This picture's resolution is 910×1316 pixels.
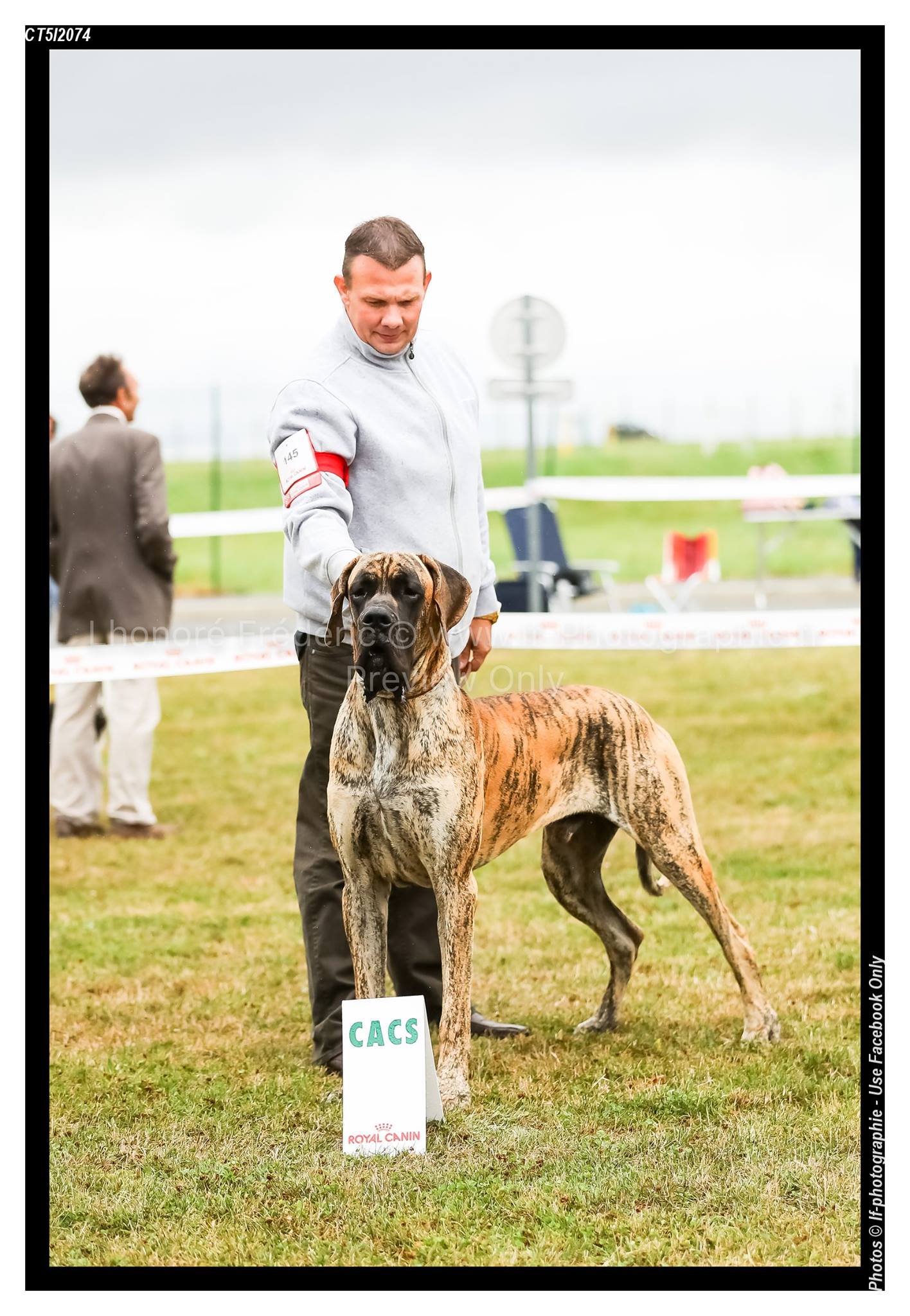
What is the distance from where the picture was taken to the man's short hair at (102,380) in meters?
7.61

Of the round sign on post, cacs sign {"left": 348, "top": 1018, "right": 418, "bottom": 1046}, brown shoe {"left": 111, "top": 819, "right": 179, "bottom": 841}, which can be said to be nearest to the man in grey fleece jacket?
cacs sign {"left": 348, "top": 1018, "right": 418, "bottom": 1046}

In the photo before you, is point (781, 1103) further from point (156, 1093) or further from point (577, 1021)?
point (156, 1093)

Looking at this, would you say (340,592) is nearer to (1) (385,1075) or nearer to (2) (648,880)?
(1) (385,1075)

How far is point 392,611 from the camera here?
3.56m

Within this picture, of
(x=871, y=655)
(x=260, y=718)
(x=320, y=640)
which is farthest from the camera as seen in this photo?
(x=260, y=718)

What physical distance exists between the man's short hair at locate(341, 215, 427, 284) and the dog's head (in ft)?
2.67

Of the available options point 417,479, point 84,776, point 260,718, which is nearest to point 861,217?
point 417,479

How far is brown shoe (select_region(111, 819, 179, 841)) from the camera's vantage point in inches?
318

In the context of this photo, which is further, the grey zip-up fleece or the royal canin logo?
the grey zip-up fleece

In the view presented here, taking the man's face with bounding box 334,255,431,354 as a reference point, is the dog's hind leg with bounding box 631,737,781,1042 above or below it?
below

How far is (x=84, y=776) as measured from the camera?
8117 millimetres

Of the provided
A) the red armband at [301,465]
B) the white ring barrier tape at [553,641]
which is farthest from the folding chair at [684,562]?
the red armband at [301,465]

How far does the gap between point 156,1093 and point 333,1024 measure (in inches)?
21.9

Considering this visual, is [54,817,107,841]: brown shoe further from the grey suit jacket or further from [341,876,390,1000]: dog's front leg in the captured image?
[341,876,390,1000]: dog's front leg
